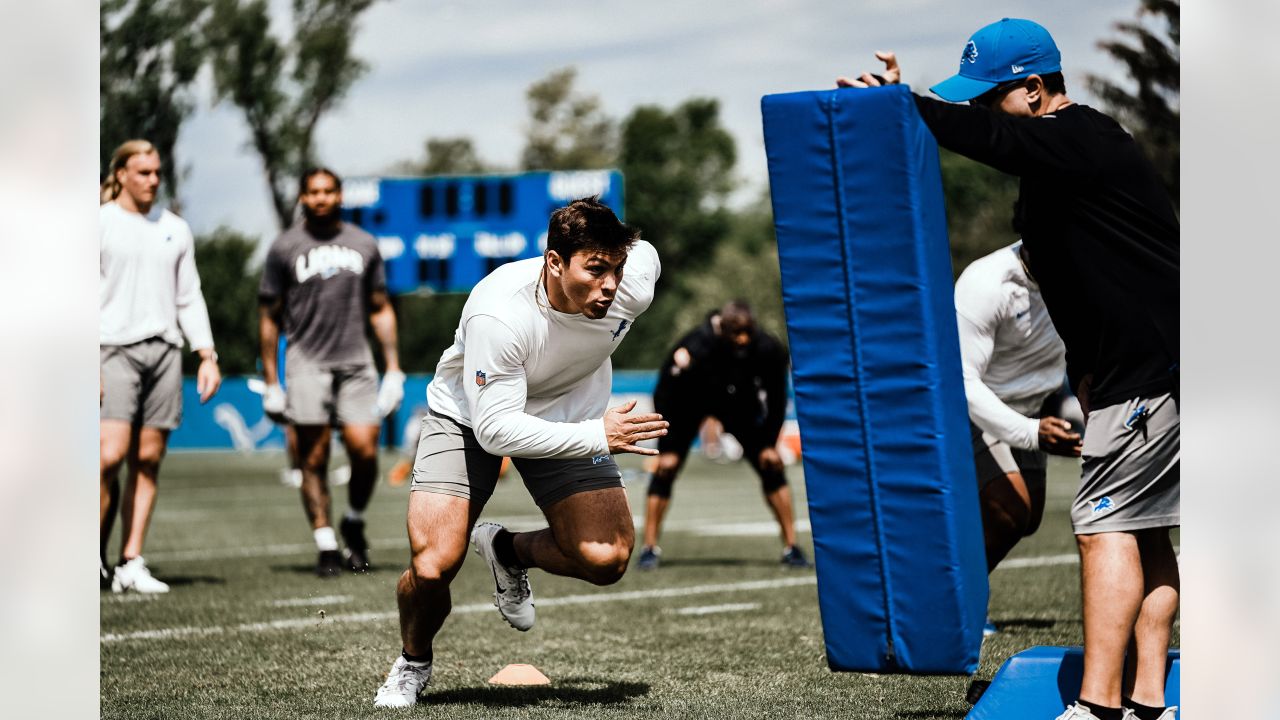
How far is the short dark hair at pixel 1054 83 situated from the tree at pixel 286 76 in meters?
21.2

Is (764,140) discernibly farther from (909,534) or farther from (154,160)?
(154,160)

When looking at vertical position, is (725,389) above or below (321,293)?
below

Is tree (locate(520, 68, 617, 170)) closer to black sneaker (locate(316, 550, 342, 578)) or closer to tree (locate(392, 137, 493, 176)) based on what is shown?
tree (locate(392, 137, 493, 176))

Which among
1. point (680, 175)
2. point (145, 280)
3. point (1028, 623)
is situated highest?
point (680, 175)

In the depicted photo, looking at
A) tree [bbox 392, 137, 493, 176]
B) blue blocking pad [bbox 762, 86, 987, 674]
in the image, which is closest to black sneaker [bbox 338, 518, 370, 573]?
blue blocking pad [bbox 762, 86, 987, 674]

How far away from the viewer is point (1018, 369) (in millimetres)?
5457

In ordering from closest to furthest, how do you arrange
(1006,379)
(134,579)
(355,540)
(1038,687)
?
(1038,687)
(1006,379)
(134,579)
(355,540)

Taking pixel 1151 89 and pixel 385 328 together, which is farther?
pixel 1151 89

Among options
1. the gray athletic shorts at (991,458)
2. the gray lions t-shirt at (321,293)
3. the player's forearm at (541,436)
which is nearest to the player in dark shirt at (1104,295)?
the player's forearm at (541,436)

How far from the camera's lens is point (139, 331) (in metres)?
7.20

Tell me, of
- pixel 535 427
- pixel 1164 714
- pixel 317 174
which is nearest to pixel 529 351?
pixel 535 427

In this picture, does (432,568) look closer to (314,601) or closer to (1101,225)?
(1101,225)

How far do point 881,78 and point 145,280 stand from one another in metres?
4.46

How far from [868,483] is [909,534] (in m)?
0.16
